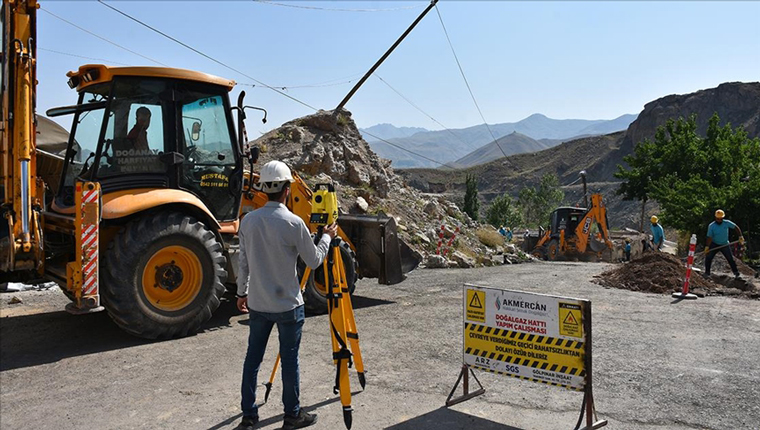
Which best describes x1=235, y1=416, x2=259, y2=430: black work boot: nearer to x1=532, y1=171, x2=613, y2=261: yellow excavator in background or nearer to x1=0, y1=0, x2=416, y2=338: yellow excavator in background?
x1=0, y1=0, x2=416, y2=338: yellow excavator in background

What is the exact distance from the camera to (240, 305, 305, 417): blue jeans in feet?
15.0

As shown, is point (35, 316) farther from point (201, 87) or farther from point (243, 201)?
point (201, 87)

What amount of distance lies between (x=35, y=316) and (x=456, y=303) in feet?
21.4

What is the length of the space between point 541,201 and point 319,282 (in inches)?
2936

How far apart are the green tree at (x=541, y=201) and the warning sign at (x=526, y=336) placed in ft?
247

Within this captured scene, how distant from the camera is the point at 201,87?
823cm

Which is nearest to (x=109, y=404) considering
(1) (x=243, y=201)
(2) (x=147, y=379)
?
(2) (x=147, y=379)

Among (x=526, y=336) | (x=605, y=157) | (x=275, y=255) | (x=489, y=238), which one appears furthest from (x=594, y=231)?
(x=605, y=157)

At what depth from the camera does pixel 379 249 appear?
9.80 meters

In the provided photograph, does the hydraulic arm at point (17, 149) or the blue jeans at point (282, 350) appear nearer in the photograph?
the blue jeans at point (282, 350)

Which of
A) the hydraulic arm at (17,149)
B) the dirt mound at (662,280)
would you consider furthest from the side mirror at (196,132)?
the dirt mound at (662,280)

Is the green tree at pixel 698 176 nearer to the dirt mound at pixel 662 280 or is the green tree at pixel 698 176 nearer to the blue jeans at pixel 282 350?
the dirt mound at pixel 662 280

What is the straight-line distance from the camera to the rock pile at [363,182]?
672 inches

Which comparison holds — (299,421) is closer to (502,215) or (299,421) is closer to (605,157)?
(502,215)
